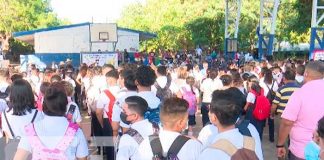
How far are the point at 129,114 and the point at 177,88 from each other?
161 inches

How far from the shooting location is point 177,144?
3225mm

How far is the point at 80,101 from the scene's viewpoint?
12.9 m

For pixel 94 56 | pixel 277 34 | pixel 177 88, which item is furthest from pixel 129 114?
pixel 277 34

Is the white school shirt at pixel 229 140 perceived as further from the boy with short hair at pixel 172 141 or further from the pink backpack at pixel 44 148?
the pink backpack at pixel 44 148

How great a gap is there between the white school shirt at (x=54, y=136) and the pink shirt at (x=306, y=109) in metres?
1.97

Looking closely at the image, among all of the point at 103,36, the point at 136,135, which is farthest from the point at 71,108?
the point at 103,36

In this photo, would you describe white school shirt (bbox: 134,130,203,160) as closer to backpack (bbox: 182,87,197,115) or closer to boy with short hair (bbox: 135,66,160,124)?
boy with short hair (bbox: 135,66,160,124)

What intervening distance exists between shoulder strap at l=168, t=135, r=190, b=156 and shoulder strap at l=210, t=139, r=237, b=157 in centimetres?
26

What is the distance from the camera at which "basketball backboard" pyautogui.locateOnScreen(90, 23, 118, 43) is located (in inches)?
1005

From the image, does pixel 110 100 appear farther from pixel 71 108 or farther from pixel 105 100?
pixel 71 108

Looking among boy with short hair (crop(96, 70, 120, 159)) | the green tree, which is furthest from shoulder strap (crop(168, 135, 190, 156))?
the green tree

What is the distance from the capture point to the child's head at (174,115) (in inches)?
129

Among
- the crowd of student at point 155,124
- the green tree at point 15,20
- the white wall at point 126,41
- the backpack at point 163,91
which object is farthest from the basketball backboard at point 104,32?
the green tree at point 15,20

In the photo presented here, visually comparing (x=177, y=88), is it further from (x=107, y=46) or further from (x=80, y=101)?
(x=107, y=46)
